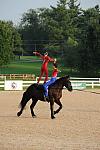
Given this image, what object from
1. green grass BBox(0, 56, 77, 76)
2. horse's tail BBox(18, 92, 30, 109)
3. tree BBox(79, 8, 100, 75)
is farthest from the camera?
green grass BBox(0, 56, 77, 76)

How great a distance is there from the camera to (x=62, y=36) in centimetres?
11475

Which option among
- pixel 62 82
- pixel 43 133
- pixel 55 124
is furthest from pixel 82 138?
pixel 62 82

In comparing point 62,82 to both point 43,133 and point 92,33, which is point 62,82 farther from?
point 92,33

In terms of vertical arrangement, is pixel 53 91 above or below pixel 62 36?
above

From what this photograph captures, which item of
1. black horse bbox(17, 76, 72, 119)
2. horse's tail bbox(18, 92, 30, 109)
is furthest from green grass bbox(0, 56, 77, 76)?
black horse bbox(17, 76, 72, 119)

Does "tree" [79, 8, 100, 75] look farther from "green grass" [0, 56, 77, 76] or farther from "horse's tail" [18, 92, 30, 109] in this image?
"horse's tail" [18, 92, 30, 109]

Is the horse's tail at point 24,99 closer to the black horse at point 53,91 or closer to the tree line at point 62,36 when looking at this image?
the black horse at point 53,91

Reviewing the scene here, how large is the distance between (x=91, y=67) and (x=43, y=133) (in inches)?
2124

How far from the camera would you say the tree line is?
6782 cm

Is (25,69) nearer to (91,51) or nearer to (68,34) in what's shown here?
(68,34)

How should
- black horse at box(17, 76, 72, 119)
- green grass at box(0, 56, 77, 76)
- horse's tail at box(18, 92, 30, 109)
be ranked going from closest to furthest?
1. black horse at box(17, 76, 72, 119)
2. horse's tail at box(18, 92, 30, 109)
3. green grass at box(0, 56, 77, 76)

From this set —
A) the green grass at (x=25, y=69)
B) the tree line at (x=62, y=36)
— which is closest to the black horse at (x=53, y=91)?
the tree line at (x=62, y=36)

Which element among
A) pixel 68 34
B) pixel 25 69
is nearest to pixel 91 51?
pixel 25 69

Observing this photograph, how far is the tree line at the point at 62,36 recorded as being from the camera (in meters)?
67.8
